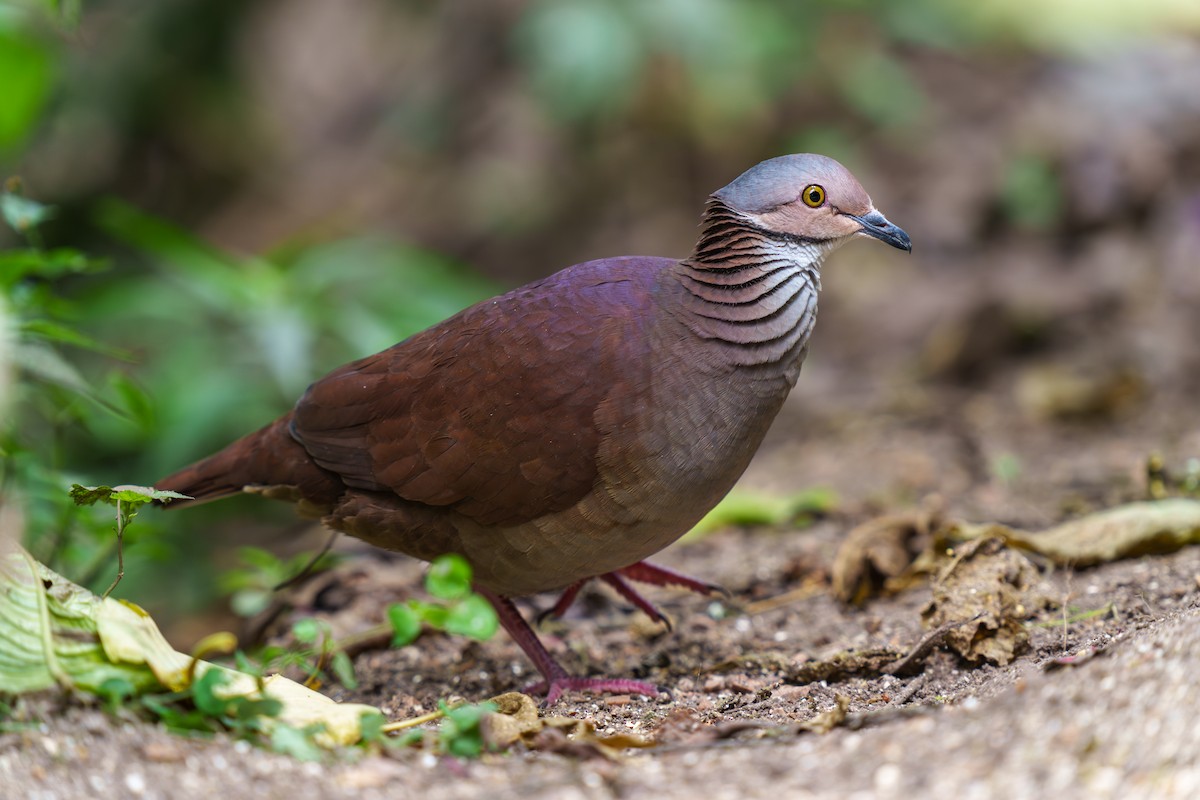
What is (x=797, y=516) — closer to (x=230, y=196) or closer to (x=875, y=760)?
(x=875, y=760)

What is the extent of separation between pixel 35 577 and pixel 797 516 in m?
3.06

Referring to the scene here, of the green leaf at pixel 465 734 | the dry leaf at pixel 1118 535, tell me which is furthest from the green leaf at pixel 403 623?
the dry leaf at pixel 1118 535

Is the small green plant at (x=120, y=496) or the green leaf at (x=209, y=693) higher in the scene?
the small green plant at (x=120, y=496)

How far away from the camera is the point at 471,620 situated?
2357mm

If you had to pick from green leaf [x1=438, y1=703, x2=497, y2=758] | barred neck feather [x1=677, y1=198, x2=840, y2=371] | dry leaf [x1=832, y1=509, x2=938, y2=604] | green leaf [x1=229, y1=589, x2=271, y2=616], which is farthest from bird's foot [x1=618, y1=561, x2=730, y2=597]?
green leaf [x1=438, y1=703, x2=497, y2=758]

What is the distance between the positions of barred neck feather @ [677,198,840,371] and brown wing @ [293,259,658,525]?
177mm

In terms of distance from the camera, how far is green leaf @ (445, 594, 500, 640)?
2340 millimetres

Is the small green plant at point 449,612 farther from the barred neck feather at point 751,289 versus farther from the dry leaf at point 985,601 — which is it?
the dry leaf at point 985,601

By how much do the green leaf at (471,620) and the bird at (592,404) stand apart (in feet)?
2.91

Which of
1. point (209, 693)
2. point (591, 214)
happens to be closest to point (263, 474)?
point (209, 693)

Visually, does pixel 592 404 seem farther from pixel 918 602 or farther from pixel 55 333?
pixel 55 333

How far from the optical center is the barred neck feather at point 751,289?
3289mm

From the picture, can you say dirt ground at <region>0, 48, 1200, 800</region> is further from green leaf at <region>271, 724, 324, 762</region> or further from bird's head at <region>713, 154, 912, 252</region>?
bird's head at <region>713, 154, 912, 252</region>

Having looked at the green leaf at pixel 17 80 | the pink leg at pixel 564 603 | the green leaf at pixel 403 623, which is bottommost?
the green leaf at pixel 403 623
